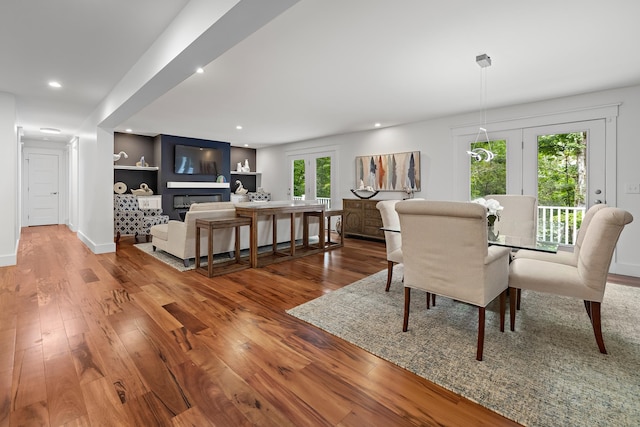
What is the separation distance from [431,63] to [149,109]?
4.50m

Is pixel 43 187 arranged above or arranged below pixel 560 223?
above

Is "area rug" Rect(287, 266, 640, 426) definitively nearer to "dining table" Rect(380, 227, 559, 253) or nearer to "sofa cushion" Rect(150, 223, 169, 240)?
"dining table" Rect(380, 227, 559, 253)

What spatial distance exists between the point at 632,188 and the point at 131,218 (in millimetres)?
8132

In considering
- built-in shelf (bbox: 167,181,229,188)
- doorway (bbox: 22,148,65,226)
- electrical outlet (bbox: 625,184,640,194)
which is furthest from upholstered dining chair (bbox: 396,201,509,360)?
doorway (bbox: 22,148,65,226)

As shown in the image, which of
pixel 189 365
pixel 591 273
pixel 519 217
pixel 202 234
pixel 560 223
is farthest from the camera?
pixel 560 223

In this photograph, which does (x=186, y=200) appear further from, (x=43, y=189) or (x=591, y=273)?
(x=591, y=273)

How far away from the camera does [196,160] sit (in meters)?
8.01

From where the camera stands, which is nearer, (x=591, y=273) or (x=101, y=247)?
(x=591, y=273)

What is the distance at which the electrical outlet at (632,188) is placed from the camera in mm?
3750

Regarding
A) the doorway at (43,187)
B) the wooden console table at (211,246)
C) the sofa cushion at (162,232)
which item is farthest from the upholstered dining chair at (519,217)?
the doorway at (43,187)

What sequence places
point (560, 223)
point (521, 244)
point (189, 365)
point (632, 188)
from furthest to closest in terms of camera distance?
point (560, 223) → point (632, 188) → point (521, 244) → point (189, 365)

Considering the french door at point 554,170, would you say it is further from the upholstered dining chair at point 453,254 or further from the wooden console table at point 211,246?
the wooden console table at point 211,246

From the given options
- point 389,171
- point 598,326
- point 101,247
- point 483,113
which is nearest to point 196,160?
point 101,247

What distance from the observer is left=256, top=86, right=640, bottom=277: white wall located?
3.79 metres
